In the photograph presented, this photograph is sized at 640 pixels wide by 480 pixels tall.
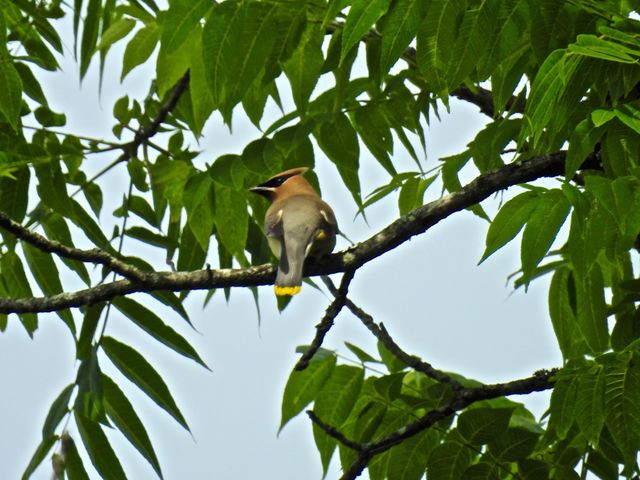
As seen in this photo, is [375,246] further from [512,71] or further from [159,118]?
[159,118]

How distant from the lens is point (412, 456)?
4.52 metres

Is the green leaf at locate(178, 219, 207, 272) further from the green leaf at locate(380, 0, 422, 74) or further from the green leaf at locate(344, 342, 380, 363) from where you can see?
the green leaf at locate(380, 0, 422, 74)

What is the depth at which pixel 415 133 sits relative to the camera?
200 inches

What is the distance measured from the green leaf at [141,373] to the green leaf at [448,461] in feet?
3.10

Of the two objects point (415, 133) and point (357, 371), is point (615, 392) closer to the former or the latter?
point (357, 371)

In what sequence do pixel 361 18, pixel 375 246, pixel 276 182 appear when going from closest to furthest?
pixel 361 18 < pixel 375 246 < pixel 276 182

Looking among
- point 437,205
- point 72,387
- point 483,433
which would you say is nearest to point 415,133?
point 437,205

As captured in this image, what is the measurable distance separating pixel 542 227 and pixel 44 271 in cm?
212

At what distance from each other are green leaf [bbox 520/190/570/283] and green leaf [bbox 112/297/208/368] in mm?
1471

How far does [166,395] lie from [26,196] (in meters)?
1.03

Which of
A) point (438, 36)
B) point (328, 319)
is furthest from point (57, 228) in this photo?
point (438, 36)

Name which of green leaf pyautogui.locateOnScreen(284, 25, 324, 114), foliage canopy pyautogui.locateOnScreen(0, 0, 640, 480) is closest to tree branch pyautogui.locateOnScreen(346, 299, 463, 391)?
foliage canopy pyautogui.locateOnScreen(0, 0, 640, 480)

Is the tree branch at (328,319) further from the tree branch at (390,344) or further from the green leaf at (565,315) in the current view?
the green leaf at (565,315)

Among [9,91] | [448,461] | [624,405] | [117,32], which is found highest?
[117,32]
